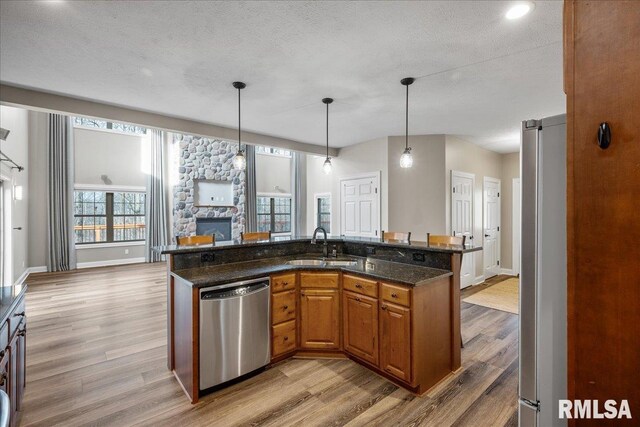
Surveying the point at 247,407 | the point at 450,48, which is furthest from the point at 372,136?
the point at 247,407

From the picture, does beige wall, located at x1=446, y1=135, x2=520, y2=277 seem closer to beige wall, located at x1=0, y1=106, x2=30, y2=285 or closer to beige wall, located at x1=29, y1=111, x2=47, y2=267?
beige wall, located at x1=0, y1=106, x2=30, y2=285

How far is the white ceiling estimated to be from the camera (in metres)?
1.96

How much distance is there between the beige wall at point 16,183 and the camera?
4.60 meters

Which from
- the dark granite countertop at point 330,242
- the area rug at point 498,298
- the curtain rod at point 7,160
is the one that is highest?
the curtain rod at point 7,160

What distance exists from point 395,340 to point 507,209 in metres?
5.65

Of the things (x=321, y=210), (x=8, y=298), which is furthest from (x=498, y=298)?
(x=8, y=298)

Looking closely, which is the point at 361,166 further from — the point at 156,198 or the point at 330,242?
the point at 156,198

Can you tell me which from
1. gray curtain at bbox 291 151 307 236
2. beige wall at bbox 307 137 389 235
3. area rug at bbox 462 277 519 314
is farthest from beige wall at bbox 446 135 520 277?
gray curtain at bbox 291 151 307 236

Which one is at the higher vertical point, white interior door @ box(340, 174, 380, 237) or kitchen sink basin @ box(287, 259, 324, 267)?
white interior door @ box(340, 174, 380, 237)

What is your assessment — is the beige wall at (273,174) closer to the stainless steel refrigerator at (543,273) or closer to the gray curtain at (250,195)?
the gray curtain at (250,195)

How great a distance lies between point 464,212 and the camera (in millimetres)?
5496

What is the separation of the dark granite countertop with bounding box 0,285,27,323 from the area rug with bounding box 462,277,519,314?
16.8 feet

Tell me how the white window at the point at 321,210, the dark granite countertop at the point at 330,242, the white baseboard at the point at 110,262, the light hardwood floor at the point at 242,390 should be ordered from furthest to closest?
the white window at the point at 321,210 → the white baseboard at the point at 110,262 → the dark granite countertop at the point at 330,242 → the light hardwood floor at the point at 242,390

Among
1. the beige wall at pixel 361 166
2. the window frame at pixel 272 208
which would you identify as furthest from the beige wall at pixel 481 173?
the window frame at pixel 272 208
